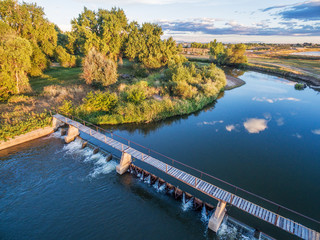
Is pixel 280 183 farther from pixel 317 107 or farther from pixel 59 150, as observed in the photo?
pixel 317 107

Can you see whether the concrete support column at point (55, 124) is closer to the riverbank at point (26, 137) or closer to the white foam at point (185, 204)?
the riverbank at point (26, 137)

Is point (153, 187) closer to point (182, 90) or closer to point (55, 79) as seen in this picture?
point (182, 90)

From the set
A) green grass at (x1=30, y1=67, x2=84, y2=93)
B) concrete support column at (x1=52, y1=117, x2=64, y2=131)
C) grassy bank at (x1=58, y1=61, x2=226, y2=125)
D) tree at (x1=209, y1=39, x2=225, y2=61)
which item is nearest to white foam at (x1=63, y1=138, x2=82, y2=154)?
concrete support column at (x1=52, y1=117, x2=64, y2=131)

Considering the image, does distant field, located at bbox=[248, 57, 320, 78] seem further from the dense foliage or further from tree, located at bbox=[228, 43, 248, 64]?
the dense foliage

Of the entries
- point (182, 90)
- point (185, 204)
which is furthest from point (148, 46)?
point (185, 204)

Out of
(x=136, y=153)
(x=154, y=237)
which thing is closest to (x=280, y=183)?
(x=154, y=237)

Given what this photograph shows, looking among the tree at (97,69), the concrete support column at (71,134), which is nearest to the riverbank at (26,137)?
the concrete support column at (71,134)
